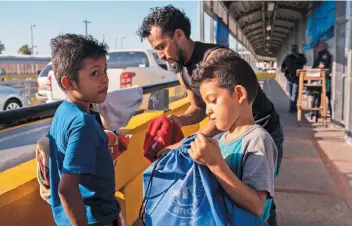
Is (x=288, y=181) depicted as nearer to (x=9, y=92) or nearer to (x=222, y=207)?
(x=222, y=207)

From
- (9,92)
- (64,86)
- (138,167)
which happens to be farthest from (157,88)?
(9,92)

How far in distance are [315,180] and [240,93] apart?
3660 millimetres

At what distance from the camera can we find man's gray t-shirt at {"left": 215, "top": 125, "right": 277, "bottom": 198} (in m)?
1.45

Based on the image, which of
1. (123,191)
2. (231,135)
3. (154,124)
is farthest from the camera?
(123,191)

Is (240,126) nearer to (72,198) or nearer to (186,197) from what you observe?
(186,197)

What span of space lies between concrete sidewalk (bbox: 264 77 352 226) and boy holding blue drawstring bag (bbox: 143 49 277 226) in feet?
7.95

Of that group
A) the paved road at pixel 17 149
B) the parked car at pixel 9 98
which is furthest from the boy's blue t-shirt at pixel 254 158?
the parked car at pixel 9 98

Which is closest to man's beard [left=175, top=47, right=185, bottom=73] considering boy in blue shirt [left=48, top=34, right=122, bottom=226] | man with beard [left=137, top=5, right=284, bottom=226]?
man with beard [left=137, top=5, right=284, bottom=226]

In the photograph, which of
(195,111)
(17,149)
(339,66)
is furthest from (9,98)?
(195,111)

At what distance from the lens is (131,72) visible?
920 cm

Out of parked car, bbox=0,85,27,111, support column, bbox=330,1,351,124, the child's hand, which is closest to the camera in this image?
the child's hand

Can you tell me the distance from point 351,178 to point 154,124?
3.72 metres

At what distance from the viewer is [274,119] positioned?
2.40 metres

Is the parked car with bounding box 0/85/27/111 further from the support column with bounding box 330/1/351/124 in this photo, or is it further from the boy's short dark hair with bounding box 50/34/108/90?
the boy's short dark hair with bounding box 50/34/108/90
